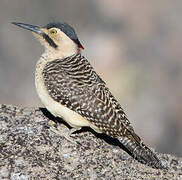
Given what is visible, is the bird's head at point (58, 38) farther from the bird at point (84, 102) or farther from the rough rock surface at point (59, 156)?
the rough rock surface at point (59, 156)

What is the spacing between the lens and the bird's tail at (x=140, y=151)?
22.0 feet

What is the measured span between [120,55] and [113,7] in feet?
13.4

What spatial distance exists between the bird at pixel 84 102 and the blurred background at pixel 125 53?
645 cm

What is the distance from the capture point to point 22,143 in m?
6.49

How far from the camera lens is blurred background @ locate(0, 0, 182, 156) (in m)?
14.7

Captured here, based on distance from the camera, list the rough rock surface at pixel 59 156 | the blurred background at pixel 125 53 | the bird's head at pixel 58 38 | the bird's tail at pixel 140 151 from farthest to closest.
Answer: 1. the blurred background at pixel 125 53
2. the bird's head at pixel 58 38
3. the bird's tail at pixel 140 151
4. the rough rock surface at pixel 59 156

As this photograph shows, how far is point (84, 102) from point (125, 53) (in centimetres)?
1164

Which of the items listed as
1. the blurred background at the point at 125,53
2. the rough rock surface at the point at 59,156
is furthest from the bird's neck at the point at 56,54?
the blurred background at the point at 125,53

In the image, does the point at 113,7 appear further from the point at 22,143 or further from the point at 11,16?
the point at 22,143

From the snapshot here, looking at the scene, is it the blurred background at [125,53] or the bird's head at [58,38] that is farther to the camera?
the blurred background at [125,53]

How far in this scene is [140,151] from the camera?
6789mm

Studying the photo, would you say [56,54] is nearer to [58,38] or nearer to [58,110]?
[58,38]

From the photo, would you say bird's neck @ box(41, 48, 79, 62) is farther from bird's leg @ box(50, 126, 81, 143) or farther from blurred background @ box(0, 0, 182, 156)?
blurred background @ box(0, 0, 182, 156)

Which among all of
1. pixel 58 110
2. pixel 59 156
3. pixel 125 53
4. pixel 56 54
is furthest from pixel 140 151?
pixel 125 53
